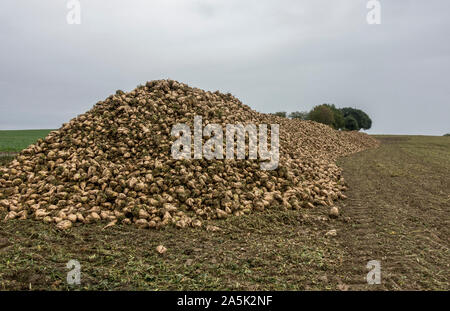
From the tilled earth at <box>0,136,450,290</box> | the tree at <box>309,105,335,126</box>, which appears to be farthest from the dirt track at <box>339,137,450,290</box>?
the tree at <box>309,105,335,126</box>

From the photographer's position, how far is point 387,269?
130 inches

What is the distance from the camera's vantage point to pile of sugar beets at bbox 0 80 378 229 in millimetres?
4898

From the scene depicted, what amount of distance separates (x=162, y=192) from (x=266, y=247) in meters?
2.27

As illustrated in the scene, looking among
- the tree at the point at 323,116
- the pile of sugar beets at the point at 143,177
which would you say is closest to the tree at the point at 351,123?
the tree at the point at 323,116

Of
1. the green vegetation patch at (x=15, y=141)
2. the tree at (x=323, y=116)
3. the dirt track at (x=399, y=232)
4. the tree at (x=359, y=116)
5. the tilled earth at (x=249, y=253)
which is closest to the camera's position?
the tilled earth at (x=249, y=253)

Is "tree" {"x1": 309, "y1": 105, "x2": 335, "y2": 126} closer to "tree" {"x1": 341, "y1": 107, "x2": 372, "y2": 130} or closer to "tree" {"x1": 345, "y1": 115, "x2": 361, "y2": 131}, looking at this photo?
"tree" {"x1": 345, "y1": 115, "x2": 361, "y2": 131}

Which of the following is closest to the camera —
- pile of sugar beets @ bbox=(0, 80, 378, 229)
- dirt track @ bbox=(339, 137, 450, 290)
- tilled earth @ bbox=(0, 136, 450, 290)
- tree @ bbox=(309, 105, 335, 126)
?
tilled earth @ bbox=(0, 136, 450, 290)

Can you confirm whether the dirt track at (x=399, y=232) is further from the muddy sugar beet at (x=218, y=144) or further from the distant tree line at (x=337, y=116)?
the distant tree line at (x=337, y=116)

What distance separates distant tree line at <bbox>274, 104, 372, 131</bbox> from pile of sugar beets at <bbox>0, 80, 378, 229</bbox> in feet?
81.3

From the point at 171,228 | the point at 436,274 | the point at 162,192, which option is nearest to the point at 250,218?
the point at 171,228

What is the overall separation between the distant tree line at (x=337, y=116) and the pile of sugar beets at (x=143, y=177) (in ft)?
81.3

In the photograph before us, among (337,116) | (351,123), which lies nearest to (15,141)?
(337,116)

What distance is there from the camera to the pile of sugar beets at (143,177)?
4898 mm

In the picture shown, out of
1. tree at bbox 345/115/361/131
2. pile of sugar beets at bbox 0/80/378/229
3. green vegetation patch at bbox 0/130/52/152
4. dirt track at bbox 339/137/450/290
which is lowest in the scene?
dirt track at bbox 339/137/450/290
